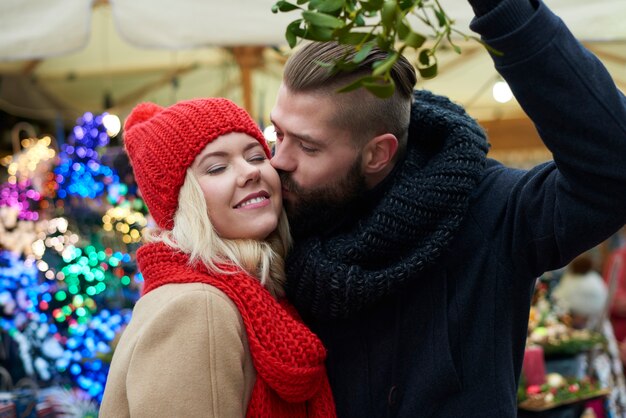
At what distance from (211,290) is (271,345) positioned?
0.18 m

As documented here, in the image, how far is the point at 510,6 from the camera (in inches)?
53.7

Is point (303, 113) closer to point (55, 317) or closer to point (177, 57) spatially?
point (55, 317)

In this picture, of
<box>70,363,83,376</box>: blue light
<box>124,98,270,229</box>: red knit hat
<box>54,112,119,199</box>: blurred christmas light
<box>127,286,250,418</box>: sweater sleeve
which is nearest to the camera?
<box>127,286,250,418</box>: sweater sleeve

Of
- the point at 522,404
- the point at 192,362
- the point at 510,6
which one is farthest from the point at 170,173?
the point at 522,404

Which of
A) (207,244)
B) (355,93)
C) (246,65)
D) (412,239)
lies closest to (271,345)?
(207,244)

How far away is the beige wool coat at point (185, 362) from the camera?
1.53 m

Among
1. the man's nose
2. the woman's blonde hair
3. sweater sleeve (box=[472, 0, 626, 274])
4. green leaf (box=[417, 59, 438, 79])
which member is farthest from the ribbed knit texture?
the woman's blonde hair

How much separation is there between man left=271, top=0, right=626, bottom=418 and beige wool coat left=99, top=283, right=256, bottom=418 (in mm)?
238

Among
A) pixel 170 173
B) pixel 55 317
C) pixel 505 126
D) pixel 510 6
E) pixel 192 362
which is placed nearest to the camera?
pixel 510 6

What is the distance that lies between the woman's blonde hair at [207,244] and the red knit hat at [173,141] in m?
0.03

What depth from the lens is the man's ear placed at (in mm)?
1859

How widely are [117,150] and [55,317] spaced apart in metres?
0.74

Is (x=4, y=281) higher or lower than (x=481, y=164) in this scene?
lower

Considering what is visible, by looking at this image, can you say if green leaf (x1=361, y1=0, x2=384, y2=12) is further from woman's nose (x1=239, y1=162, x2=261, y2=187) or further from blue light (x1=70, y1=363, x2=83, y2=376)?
blue light (x1=70, y1=363, x2=83, y2=376)
